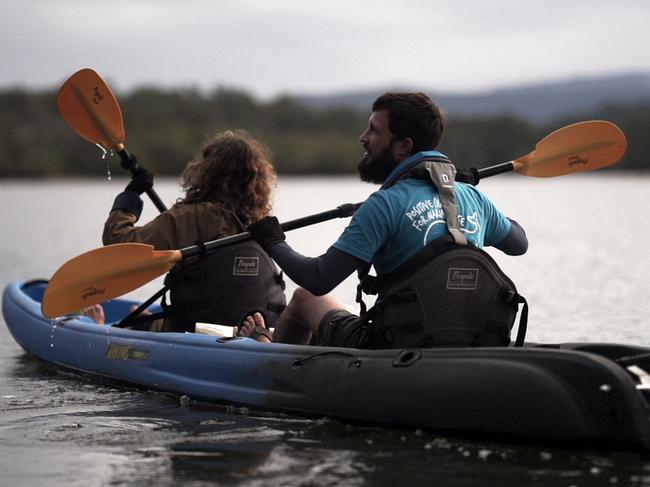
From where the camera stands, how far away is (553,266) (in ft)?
46.2

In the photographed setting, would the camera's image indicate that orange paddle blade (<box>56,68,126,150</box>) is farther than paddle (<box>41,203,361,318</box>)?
Yes

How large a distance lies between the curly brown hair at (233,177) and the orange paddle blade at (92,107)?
4.81 feet

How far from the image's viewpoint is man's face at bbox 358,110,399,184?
479cm

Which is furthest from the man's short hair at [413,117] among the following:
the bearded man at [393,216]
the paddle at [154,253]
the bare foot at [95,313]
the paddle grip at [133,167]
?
the bare foot at [95,313]

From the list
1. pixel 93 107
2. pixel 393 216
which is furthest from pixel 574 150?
pixel 93 107

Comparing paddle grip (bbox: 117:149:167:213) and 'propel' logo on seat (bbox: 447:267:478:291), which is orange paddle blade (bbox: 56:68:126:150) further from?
'propel' logo on seat (bbox: 447:267:478:291)

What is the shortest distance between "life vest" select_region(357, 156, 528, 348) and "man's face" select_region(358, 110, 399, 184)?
0.13 meters

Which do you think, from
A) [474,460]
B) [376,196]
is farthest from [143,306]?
[474,460]

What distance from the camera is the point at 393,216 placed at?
15.0ft

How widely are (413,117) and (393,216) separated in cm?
46

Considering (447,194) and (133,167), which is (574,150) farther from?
(133,167)

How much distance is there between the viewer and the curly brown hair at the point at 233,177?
587 cm

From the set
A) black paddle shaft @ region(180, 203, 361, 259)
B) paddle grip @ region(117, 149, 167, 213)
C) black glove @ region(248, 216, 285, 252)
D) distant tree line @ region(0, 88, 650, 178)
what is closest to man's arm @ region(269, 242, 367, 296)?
black glove @ region(248, 216, 285, 252)

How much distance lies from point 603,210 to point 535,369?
24.3 m
